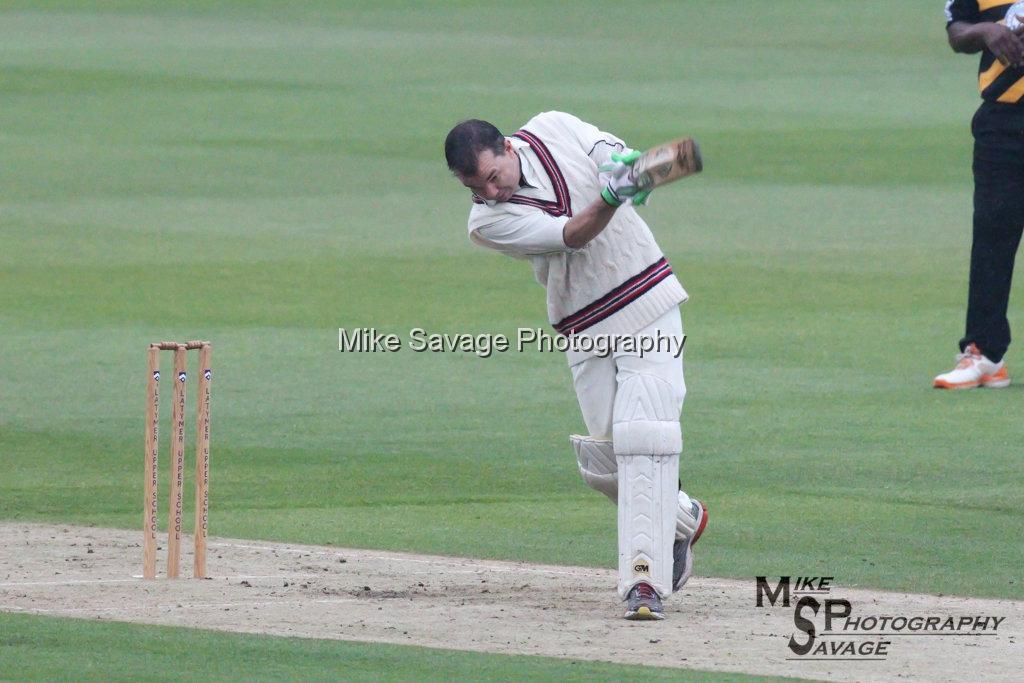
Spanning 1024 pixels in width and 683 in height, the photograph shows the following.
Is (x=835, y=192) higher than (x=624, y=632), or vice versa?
(x=835, y=192)

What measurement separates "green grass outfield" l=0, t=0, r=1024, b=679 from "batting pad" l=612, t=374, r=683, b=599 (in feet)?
3.26

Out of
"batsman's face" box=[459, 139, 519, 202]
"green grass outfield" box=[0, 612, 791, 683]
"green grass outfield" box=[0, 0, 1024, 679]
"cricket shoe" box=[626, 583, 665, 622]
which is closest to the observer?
"green grass outfield" box=[0, 612, 791, 683]

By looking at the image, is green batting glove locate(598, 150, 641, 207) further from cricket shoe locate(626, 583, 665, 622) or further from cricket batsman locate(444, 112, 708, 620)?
cricket shoe locate(626, 583, 665, 622)

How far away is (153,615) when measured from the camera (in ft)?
23.5

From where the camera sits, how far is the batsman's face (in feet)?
23.9

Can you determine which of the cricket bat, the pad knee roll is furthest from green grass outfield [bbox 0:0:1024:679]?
the cricket bat

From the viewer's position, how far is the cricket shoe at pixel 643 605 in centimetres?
718

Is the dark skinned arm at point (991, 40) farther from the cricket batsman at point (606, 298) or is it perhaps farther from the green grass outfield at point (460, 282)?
the cricket batsman at point (606, 298)

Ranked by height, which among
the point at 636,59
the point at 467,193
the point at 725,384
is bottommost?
the point at 725,384

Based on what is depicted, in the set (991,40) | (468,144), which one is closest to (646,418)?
(468,144)

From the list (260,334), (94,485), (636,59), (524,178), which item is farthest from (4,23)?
(524,178)

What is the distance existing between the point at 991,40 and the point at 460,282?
6.97 meters

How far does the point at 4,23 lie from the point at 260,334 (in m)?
26.8

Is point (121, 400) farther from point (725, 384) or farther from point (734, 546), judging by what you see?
point (734, 546)
